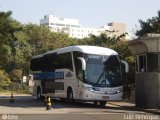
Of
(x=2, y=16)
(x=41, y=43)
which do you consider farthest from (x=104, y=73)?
(x=41, y=43)

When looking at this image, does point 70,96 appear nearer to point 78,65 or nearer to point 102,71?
point 78,65

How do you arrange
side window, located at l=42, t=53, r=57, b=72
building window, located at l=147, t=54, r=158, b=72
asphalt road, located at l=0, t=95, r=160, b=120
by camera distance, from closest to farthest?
asphalt road, located at l=0, t=95, r=160, b=120 < building window, located at l=147, t=54, r=158, b=72 < side window, located at l=42, t=53, r=57, b=72

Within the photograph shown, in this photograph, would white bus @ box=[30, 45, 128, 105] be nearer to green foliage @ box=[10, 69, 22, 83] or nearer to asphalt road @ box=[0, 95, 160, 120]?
asphalt road @ box=[0, 95, 160, 120]

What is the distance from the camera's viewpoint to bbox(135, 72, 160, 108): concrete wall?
86.5ft

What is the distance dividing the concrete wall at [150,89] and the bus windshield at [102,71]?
1.57m

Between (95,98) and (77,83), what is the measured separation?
1.57m

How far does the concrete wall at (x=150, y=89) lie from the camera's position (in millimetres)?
26359

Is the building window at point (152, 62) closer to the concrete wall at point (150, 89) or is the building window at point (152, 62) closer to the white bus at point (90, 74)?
the concrete wall at point (150, 89)

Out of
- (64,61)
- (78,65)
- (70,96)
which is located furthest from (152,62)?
(64,61)

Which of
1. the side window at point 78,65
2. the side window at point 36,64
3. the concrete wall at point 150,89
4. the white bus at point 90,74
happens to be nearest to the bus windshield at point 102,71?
the white bus at point 90,74

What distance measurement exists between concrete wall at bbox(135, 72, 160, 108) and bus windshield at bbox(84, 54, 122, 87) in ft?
5.15

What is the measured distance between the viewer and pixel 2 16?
167ft

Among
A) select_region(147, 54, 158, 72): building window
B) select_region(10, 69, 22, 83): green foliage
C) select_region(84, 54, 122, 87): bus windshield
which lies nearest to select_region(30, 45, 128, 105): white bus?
select_region(84, 54, 122, 87): bus windshield

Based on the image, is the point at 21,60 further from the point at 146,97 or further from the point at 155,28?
the point at 146,97
